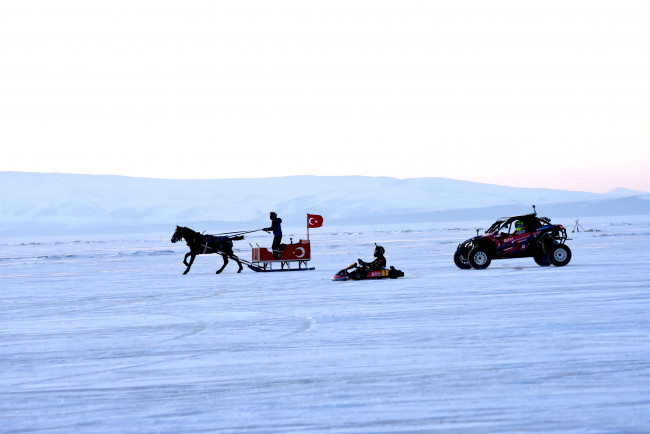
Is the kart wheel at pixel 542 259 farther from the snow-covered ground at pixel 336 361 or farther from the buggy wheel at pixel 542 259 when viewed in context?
the snow-covered ground at pixel 336 361

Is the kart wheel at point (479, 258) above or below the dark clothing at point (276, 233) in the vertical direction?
below

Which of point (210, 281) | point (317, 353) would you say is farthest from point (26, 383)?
point (210, 281)

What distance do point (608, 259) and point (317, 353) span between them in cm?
2174

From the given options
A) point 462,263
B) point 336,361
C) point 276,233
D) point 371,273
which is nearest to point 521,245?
point 462,263

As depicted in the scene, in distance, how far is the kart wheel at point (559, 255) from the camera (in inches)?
1012

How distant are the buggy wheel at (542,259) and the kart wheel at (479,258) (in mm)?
1494

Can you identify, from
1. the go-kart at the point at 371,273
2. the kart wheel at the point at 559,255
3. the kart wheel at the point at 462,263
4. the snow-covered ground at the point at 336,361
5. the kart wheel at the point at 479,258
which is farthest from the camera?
the kart wheel at the point at 462,263

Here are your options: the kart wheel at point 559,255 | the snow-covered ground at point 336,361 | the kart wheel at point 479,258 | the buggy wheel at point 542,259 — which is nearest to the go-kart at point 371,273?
the kart wheel at point 479,258

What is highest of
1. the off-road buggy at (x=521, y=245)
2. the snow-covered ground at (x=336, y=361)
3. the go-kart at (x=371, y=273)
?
the off-road buggy at (x=521, y=245)

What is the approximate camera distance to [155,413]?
287 inches

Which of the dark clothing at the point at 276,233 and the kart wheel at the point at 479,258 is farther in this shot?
the dark clothing at the point at 276,233

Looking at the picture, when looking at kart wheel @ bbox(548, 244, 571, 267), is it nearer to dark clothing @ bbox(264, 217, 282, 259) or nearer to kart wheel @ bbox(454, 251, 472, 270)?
kart wheel @ bbox(454, 251, 472, 270)

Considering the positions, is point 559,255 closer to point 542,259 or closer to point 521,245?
point 542,259

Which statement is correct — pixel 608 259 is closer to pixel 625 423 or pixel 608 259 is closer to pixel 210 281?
pixel 210 281
